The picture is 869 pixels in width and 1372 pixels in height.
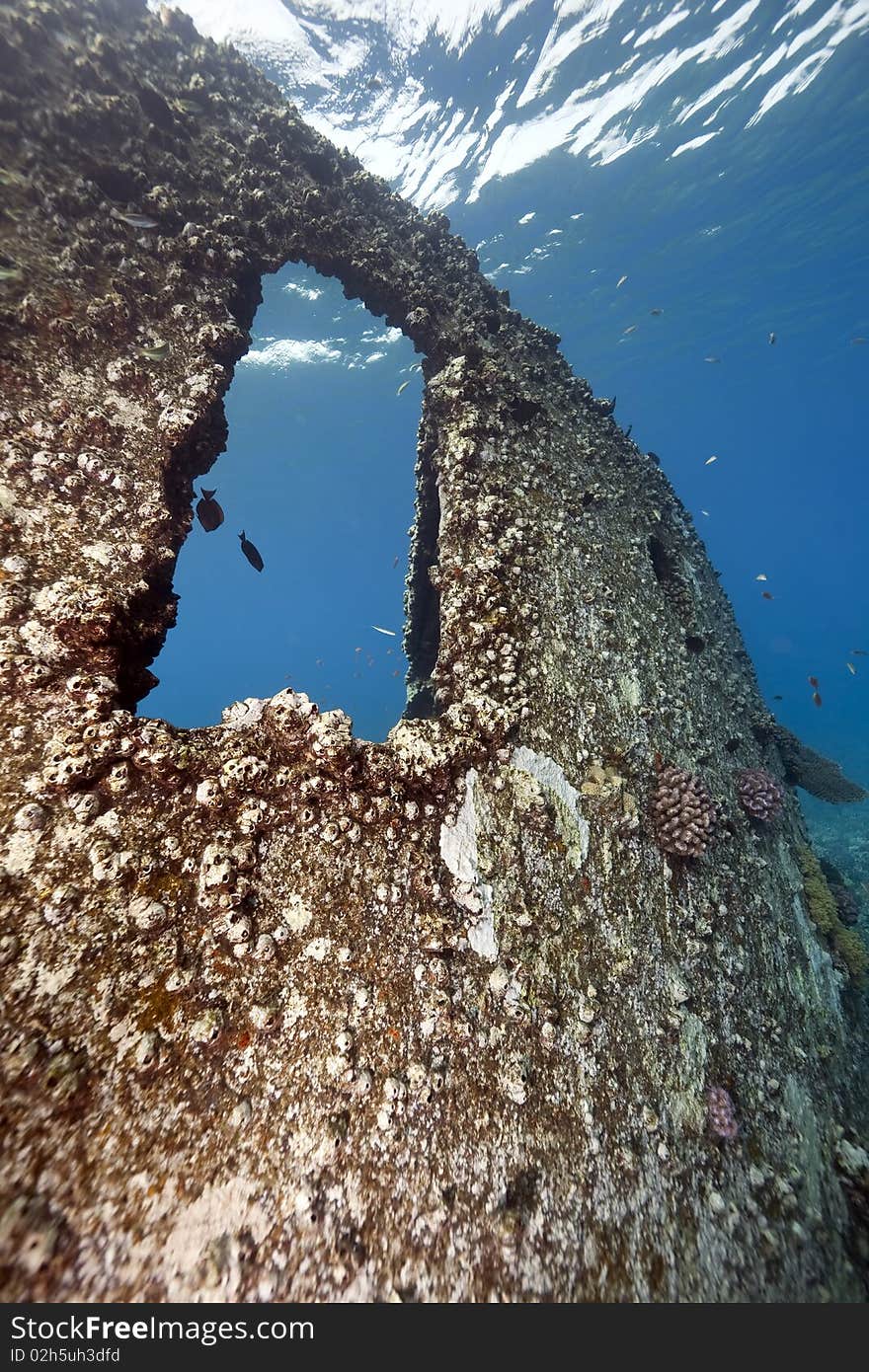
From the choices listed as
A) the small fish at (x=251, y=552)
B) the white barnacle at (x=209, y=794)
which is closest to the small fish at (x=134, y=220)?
the small fish at (x=251, y=552)

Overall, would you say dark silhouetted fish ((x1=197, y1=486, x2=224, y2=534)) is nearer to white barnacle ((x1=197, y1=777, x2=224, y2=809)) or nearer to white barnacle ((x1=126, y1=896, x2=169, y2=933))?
white barnacle ((x1=197, y1=777, x2=224, y2=809))

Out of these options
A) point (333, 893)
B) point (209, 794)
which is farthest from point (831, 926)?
point (209, 794)

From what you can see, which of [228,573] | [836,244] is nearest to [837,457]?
[836,244]

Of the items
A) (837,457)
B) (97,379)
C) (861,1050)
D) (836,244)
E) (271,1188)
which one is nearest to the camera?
(271,1188)

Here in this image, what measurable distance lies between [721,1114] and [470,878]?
2.66 metres

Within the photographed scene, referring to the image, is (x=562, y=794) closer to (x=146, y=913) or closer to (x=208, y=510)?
(x=146, y=913)

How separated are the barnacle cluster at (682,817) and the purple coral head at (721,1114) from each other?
1.77 m

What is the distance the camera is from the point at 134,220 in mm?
4914

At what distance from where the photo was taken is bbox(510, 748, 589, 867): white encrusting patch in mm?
4320

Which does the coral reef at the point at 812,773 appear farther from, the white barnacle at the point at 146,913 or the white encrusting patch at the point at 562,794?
the white barnacle at the point at 146,913

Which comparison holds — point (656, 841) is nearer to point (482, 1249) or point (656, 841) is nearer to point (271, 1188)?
point (482, 1249)

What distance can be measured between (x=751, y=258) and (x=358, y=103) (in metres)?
25.2

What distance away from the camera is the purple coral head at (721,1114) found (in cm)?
381

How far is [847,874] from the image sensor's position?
17656 millimetres
